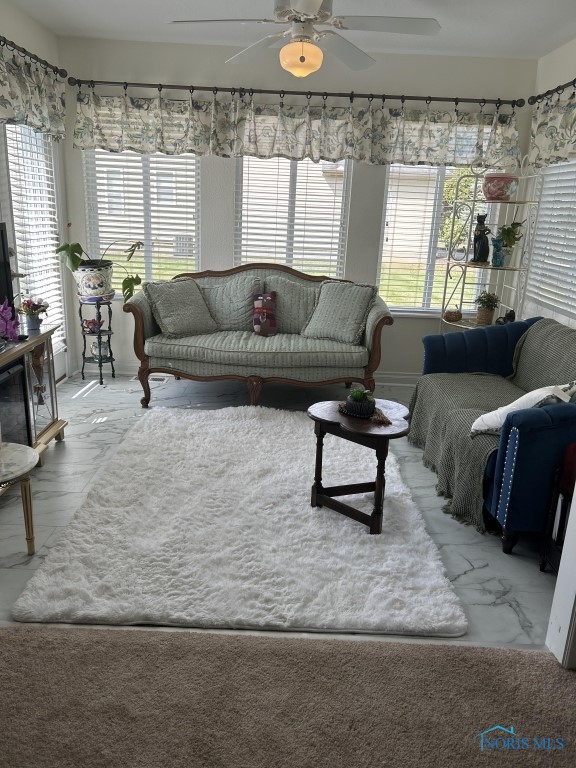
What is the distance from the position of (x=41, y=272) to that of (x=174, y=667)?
141 inches

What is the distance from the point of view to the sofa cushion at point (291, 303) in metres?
4.98

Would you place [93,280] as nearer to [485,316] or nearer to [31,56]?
[31,56]

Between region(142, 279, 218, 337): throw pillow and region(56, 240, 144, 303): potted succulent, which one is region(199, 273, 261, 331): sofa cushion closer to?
region(142, 279, 218, 337): throw pillow

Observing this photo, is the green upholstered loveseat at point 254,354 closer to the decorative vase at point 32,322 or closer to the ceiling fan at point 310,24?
the decorative vase at point 32,322

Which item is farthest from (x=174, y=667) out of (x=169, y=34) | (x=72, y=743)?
(x=169, y=34)

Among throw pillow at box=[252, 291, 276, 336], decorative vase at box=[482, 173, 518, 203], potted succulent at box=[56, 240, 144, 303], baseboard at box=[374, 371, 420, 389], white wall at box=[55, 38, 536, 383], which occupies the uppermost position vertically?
white wall at box=[55, 38, 536, 383]

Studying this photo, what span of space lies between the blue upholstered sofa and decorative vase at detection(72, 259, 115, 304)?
2583mm

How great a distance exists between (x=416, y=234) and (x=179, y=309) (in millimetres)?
2178

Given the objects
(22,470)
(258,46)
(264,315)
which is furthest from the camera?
(264,315)

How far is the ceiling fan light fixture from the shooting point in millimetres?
2955

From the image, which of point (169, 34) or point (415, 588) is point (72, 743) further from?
point (169, 34)

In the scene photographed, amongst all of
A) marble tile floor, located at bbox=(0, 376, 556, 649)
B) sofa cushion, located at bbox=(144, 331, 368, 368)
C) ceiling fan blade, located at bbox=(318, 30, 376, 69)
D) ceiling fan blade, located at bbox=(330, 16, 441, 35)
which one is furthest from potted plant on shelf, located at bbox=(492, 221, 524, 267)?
ceiling fan blade, located at bbox=(330, 16, 441, 35)

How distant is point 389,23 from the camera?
308 centimetres

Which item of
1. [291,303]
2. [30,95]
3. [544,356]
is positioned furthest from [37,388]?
[544,356]
